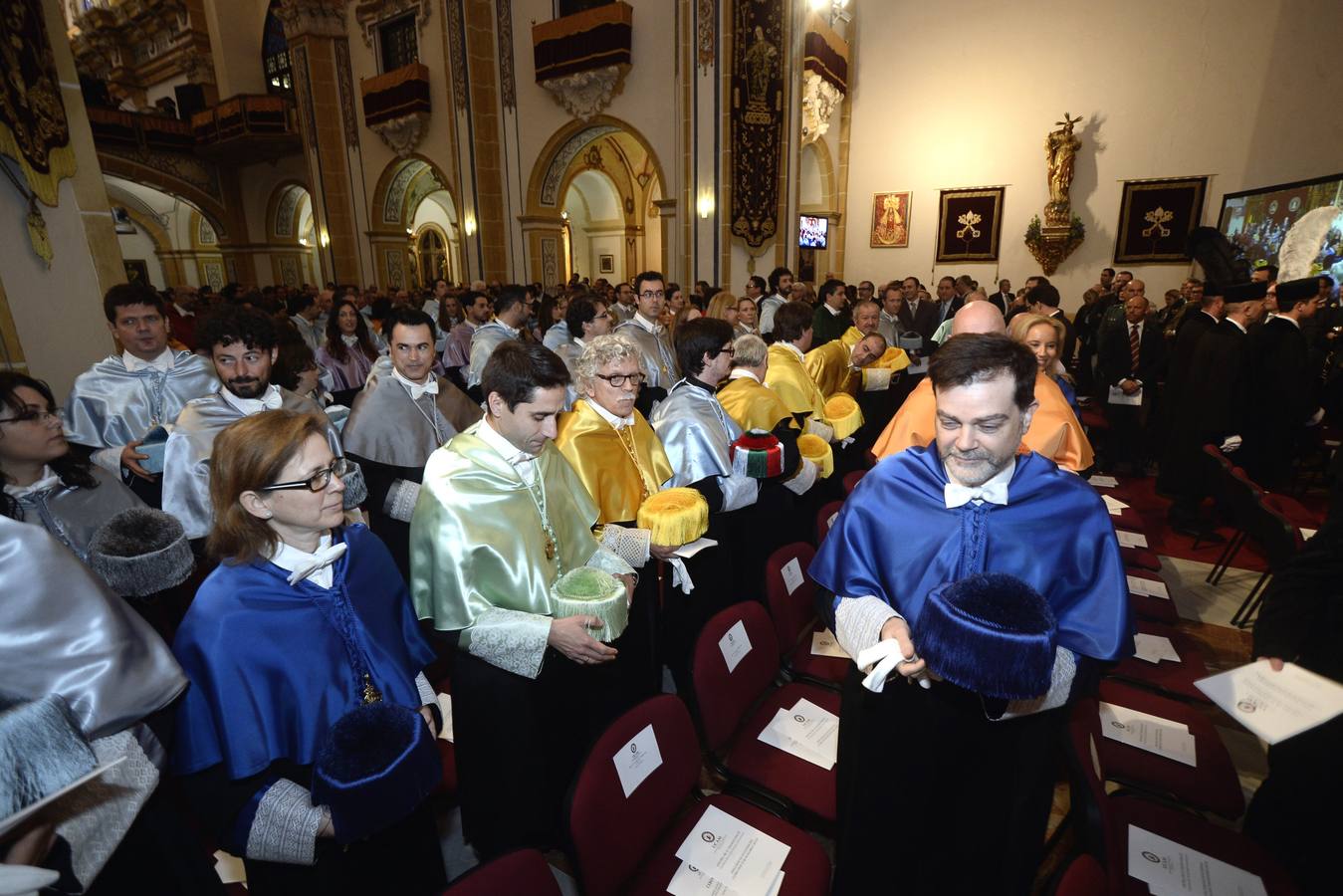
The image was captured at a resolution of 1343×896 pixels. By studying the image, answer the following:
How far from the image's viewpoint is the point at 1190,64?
1287 centimetres

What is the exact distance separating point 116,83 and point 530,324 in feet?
99.7

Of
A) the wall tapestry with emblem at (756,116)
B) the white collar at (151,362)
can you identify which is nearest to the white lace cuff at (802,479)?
the white collar at (151,362)

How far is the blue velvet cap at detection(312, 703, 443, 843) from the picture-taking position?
1.38m

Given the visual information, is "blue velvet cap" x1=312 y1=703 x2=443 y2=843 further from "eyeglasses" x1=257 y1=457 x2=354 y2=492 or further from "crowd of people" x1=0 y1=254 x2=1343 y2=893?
"eyeglasses" x1=257 y1=457 x2=354 y2=492

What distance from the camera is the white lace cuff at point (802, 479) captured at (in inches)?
169

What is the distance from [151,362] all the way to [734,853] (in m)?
4.70

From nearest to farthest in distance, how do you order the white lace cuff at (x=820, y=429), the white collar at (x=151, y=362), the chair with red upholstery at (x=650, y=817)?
the chair with red upholstery at (x=650, y=817), the white collar at (x=151, y=362), the white lace cuff at (x=820, y=429)

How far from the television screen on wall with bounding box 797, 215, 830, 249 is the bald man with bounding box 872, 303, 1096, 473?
14.1 meters

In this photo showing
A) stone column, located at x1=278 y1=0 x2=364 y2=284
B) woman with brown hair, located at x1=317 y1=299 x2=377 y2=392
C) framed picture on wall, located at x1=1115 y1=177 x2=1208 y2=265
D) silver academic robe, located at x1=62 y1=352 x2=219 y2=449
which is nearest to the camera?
silver academic robe, located at x1=62 y1=352 x2=219 y2=449

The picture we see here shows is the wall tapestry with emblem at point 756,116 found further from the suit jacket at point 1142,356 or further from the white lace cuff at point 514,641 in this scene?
the white lace cuff at point 514,641

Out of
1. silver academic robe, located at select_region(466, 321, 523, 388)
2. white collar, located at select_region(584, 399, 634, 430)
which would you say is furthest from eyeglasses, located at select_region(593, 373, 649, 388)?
silver academic robe, located at select_region(466, 321, 523, 388)

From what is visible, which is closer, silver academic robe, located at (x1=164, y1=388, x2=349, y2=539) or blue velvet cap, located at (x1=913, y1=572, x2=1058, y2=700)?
blue velvet cap, located at (x1=913, y1=572, x2=1058, y2=700)

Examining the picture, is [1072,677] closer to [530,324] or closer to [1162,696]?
[1162,696]

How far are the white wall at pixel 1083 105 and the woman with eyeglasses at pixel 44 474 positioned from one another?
1763cm
